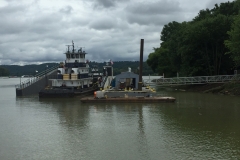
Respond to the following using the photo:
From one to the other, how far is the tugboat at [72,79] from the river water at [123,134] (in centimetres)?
1402

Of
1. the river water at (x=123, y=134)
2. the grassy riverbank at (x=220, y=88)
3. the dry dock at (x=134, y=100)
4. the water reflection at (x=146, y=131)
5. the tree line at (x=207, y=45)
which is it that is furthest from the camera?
the tree line at (x=207, y=45)

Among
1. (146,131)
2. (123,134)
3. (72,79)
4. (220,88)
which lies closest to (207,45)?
(220,88)

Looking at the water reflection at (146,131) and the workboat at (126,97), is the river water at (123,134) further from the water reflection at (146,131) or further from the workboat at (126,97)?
the workboat at (126,97)

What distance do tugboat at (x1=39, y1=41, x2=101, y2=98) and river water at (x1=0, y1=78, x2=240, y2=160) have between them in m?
14.0

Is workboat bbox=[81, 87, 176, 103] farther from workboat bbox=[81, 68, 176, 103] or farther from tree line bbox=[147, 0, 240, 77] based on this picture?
tree line bbox=[147, 0, 240, 77]

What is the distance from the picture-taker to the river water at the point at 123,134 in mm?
16547

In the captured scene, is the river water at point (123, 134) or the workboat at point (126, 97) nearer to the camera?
the river water at point (123, 134)

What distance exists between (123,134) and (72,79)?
3070 centimetres

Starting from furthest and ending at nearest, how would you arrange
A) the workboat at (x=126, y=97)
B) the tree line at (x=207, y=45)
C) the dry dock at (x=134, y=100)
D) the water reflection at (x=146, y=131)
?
1. the tree line at (x=207, y=45)
2. the workboat at (x=126, y=97)
3. the dry dock at (x=134, y=100)
4. the water reflection at (x=146, y=131)

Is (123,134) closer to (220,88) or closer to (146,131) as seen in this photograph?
(146,131)

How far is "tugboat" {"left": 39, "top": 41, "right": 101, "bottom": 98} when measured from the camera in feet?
154

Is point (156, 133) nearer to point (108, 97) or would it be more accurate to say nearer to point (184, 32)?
point (108, 97)

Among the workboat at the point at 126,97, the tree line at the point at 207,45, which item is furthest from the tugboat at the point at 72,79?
the tree line at the point at 207,45

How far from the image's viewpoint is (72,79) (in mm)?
50344
